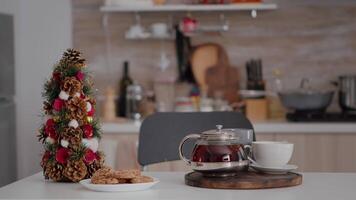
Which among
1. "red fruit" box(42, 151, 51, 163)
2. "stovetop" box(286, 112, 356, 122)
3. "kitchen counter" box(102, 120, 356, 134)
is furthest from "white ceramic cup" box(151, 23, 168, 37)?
"red fruit" box(42, 151, 51, 163)

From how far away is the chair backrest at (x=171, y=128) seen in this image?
291 centimetres

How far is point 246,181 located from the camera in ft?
6.34

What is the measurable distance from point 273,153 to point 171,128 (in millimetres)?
956

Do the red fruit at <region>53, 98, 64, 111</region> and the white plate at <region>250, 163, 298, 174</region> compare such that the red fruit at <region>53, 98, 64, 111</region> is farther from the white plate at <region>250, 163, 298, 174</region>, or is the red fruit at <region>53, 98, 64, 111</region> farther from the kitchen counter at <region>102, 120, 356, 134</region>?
the kitchen counter at <region>102, 120, 356, 134</region>

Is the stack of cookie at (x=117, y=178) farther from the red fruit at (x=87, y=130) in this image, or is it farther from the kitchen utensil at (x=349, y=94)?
the kitchen utensil at (x=349, y=94)

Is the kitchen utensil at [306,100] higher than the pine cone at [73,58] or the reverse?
the reverse

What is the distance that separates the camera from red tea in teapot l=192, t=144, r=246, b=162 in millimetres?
1983

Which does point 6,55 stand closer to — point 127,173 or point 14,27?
point 14,27

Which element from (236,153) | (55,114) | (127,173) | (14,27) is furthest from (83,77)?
(14,27)

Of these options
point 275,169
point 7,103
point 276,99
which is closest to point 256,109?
point 276,99

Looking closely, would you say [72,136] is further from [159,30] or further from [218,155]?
[159,30]

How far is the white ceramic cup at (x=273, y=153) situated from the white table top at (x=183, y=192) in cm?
10

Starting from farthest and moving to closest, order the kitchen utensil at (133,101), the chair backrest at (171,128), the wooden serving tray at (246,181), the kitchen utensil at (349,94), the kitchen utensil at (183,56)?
1. the kitchen utensil at (183,56)
2. the kitchen utensil at (133,101)
3. the kitchen utensil at (349,94)
4. the chair backrest at (171,128)
5. the wooden serving tray at (246,181)

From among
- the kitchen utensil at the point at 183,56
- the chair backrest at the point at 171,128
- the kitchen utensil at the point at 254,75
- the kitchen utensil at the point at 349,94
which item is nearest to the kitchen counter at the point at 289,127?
the kitchen utensil at the point at 349,94
